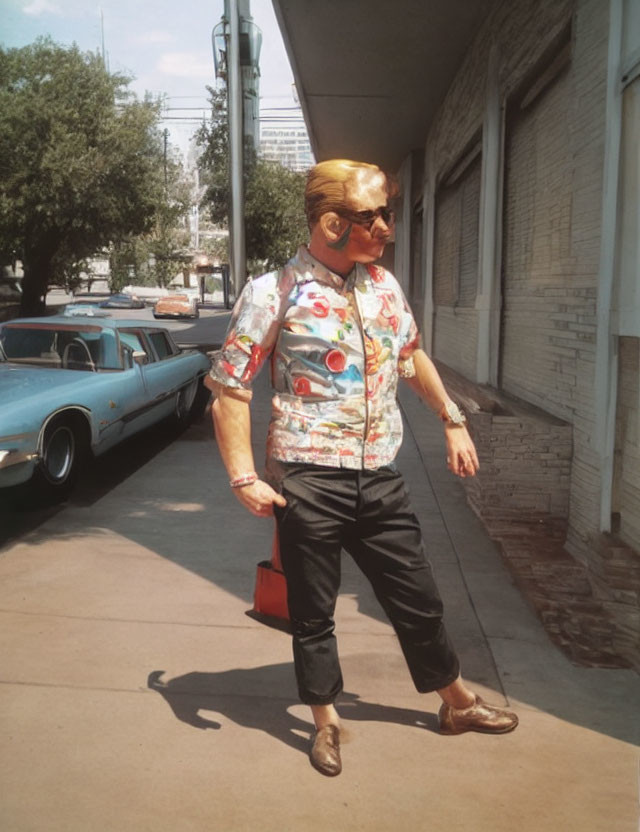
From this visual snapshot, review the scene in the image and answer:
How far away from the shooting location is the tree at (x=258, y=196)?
31625 mm

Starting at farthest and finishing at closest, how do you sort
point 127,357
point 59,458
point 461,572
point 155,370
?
1. point 155,370
2. point 127,357
3. point 59,458
4. point 461,572

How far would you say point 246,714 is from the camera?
3.14 metres

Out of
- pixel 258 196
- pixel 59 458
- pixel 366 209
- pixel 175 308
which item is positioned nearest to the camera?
pixel 366 209

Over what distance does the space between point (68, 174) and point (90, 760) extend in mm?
22794

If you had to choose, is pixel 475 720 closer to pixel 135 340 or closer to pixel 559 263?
pixel 559 263

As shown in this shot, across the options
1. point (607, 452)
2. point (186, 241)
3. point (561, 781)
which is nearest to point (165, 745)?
point (561, 781)

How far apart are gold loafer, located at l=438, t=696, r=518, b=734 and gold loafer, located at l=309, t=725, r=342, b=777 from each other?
0.41 metres

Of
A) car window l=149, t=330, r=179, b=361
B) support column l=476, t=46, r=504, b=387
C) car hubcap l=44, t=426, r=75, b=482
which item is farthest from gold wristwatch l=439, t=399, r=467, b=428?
car window l=149, t=330, r=179, b=361

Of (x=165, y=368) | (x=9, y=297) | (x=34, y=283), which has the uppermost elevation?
(x=34, y=283)

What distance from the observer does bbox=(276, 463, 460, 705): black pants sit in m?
2.62

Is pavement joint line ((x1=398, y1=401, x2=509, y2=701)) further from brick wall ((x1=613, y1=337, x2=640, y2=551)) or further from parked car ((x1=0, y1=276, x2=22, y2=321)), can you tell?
parked car ((x1=0, y1=276, x2=22, y2=321))

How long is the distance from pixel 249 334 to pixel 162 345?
6741 millimetres

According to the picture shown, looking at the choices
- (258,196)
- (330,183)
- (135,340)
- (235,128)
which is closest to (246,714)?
(330,183)

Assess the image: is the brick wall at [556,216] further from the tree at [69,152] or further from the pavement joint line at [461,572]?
the tree at [69,152]
